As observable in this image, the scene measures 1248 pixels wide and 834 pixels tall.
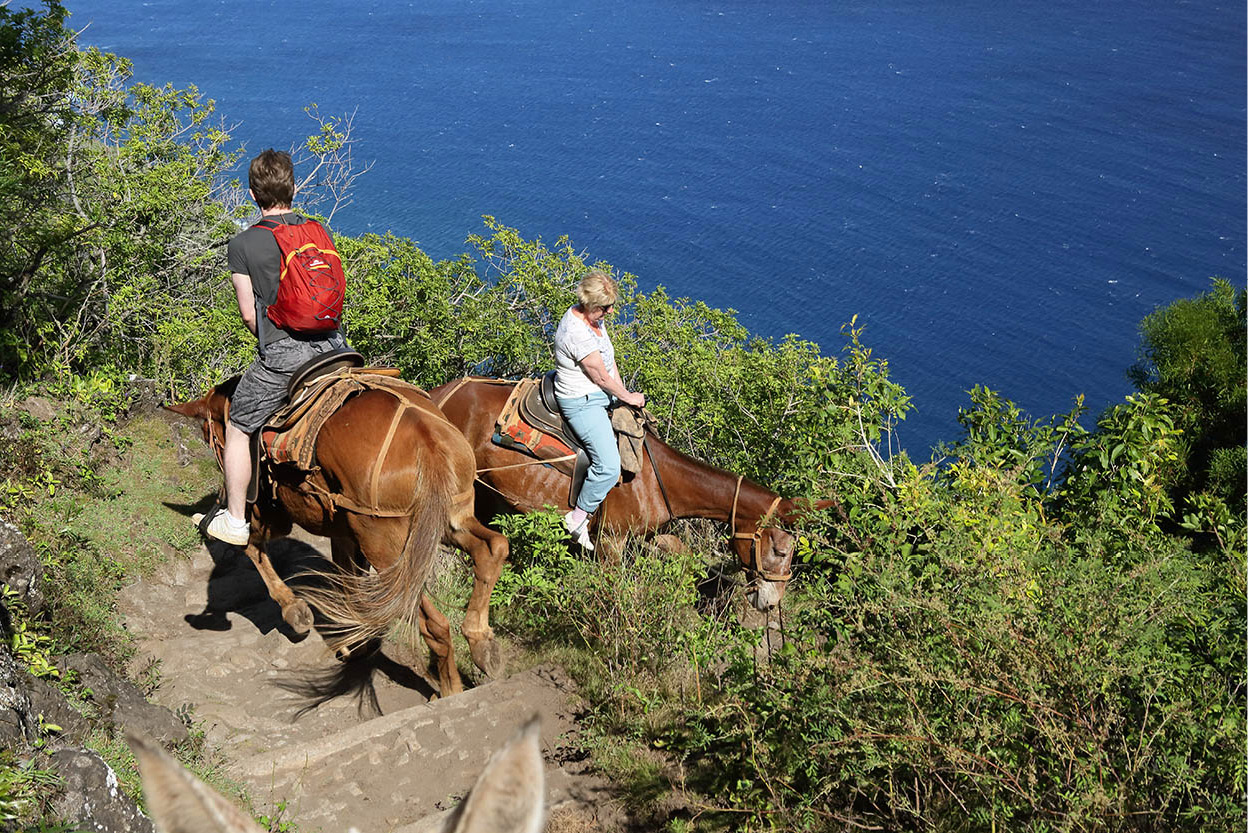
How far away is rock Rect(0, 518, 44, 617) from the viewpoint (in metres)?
5.73

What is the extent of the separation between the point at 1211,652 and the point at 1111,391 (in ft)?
93.3

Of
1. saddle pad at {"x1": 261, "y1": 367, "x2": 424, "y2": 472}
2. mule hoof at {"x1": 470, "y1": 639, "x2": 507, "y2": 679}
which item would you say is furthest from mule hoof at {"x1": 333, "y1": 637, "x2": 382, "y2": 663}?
saddle pad at {"x1": 261, "y1": 367, "x2": 424, "y2": 472}

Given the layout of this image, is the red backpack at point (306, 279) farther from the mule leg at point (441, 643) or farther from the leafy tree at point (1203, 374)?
the leafy tree at point (1203, 374)

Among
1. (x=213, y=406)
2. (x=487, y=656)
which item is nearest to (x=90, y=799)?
(x=487, y=656)

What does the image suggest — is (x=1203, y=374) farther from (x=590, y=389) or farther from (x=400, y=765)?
(x=400, y=765)

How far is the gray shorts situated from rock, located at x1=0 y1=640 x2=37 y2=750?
6.43ft

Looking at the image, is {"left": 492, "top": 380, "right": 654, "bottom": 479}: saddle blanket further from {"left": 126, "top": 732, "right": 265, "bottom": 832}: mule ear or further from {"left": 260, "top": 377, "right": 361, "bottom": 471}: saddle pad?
{"left": 126, "top": 732, "right": 265, "bottom": 832}: mule ear

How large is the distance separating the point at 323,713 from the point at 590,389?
9.58 feet

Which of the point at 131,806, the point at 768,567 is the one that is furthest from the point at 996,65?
the point at 131,806

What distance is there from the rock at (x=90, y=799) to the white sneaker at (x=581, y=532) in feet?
11.7

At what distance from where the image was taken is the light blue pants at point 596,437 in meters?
6.96

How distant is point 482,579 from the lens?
607 centimetres

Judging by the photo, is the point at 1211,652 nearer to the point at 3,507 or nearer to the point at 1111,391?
the point at 3,507

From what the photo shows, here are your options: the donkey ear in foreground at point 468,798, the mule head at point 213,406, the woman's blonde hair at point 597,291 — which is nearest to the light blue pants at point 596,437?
the woman's blonde hair at point 597,291
